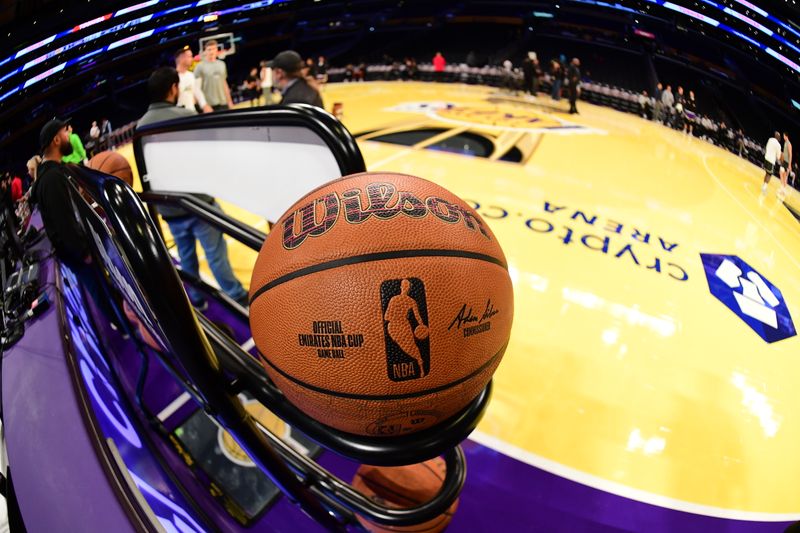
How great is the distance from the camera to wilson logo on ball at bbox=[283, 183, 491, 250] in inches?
37.7

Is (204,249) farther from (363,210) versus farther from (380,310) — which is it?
Result: (380,310)

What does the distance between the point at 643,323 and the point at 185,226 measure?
3046 mm

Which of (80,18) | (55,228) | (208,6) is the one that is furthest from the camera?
(208,6)

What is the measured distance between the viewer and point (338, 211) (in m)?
0.97

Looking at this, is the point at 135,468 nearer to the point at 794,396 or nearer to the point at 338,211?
the point at 338,211

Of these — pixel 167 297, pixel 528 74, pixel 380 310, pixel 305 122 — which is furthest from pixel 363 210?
pixel 528 74

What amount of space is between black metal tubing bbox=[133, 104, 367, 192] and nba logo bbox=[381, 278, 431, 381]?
0.87m

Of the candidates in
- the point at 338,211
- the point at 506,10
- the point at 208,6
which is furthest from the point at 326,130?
the point at 506,10

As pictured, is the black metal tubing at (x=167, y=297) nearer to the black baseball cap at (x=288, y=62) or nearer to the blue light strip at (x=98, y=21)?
the blue light strip at (x=98, y=21)

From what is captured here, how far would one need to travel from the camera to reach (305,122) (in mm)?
1711

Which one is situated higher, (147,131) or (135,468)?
(147,131)

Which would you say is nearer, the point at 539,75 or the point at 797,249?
the point at 797,249

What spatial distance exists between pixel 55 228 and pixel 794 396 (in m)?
3.87

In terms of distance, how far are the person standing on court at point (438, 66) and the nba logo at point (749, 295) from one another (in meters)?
14.3
